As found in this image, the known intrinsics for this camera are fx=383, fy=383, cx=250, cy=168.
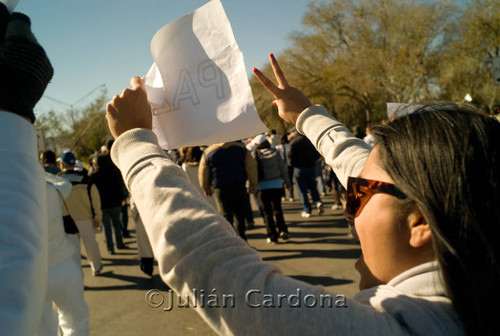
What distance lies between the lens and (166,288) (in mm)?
4953

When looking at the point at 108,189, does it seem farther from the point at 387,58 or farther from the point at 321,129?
the point at 387,58

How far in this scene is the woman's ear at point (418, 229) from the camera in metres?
0.93

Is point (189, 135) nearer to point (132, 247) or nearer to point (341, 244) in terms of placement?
point (341, 244)

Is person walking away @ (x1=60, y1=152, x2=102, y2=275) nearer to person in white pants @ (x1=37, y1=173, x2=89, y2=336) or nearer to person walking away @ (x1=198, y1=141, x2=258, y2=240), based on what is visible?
person walking away @ (x1=198, y1=141, x2=258, y2=240)

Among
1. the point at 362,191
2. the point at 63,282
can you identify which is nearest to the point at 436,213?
the point at 362,191

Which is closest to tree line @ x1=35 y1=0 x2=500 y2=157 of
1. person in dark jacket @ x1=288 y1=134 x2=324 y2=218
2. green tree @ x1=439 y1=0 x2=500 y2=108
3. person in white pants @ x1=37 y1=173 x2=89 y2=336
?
green tree @ x1=439 y1=0 x2=500 y2=108

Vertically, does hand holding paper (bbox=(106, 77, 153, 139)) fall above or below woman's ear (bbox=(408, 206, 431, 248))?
above

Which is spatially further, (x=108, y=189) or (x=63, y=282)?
(x=108, y=189)

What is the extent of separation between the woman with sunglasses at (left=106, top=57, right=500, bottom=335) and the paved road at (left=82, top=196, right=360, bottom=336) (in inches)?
124

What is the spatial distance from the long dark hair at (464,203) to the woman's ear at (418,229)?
0.04m

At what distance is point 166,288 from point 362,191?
14.4 ft

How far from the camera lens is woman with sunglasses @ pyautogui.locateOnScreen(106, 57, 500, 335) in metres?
0.82

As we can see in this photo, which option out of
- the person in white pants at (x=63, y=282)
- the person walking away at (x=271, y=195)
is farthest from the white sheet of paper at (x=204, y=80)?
the person walking away at (x=271, y=195)

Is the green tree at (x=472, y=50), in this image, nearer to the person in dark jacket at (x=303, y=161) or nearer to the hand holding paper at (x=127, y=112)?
the person in dark jacket at (x=303, y=161)
